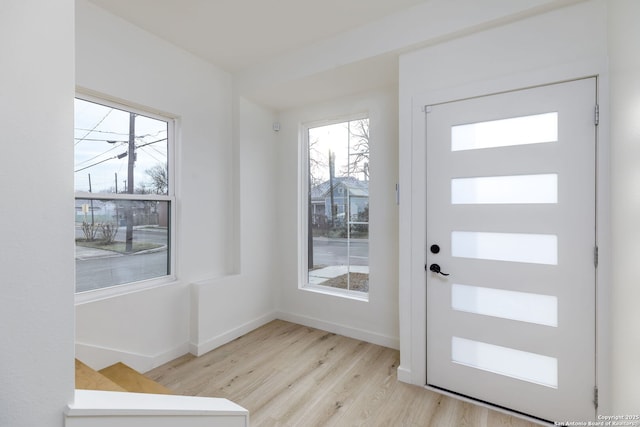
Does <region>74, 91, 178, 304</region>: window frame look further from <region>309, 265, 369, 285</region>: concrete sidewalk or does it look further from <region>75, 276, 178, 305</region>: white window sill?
<region>309, 265, 369, 285</region>: concrete sidewalk

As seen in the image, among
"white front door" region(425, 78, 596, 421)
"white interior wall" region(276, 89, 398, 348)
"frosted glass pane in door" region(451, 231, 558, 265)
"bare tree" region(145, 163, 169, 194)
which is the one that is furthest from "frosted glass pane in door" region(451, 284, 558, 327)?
"bare tree" region(145, 163, 169, 194)

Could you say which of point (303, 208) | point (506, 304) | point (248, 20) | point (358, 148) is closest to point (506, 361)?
point (506, 304)

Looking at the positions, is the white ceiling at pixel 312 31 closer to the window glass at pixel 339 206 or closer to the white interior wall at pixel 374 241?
the white interior wall at pixel 374 241

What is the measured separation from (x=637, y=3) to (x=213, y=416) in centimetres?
258

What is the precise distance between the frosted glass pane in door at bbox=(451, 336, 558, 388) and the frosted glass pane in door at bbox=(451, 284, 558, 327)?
228 mm

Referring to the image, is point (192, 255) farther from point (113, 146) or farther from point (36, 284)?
point (36, 284)

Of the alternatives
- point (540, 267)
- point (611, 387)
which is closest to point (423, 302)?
point (540, 267)

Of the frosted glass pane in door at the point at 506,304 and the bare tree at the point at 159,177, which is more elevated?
the bare tree at the point at 159,177

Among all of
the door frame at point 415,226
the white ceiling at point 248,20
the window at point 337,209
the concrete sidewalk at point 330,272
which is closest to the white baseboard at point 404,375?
the door frame at point 415,226

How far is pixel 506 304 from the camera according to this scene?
207cm

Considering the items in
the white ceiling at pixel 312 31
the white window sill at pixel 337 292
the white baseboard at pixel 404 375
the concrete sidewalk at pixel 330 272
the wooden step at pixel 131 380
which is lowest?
the white baseboard at pixel 404 375

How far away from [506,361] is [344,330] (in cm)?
161

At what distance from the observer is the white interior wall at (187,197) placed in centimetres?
229

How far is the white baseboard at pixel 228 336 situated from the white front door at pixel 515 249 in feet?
6.46
